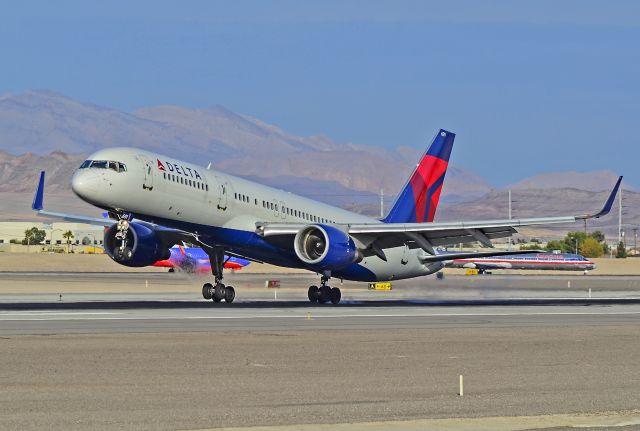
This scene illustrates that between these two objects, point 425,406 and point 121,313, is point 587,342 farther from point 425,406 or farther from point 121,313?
point 121,313

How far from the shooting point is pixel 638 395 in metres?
22.5

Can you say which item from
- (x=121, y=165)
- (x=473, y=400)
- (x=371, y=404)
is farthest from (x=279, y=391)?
(x=121, y=165)

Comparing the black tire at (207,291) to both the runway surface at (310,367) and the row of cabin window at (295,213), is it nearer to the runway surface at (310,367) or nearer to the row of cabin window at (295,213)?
the row of cabin window at (295,213)

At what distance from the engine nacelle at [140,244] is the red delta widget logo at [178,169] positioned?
4.85 meters

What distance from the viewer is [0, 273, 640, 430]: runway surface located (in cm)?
1958

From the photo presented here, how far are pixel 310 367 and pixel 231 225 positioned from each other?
25054mm

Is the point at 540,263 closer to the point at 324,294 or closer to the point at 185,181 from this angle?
the point at 324,294

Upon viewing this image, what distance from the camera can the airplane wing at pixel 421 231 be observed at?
5147 centimetres

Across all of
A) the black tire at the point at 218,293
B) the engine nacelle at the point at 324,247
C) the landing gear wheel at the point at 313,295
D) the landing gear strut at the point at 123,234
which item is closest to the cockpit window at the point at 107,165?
the landing gear strut at the point at 123,234

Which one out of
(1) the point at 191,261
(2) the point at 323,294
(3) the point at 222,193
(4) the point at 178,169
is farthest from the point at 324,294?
(1) the point at 191,261

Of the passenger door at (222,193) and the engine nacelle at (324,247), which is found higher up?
the passenger door at (222,193)

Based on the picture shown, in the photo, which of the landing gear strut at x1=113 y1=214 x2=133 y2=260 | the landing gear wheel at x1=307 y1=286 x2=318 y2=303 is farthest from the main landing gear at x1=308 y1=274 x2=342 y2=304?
the landing gear strut at x1=113 y1=214 x2=133 y2=260

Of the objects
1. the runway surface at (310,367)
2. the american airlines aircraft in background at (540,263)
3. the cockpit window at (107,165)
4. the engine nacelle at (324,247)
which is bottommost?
the runway surface at (310,367)

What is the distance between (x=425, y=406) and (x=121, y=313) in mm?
24890
